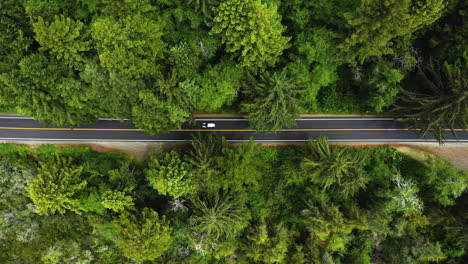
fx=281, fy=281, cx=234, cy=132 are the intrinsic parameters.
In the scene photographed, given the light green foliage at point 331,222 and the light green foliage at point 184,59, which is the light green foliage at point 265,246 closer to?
the light green foliage at point 331,222

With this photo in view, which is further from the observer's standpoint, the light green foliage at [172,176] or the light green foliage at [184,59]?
the light green foliage at [184,59]

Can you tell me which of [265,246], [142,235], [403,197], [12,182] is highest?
[12,182]

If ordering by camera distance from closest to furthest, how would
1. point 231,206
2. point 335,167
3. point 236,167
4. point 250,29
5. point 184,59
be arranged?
point 250,29
point 184,59
point 335,167
point 236,167
point 231,206

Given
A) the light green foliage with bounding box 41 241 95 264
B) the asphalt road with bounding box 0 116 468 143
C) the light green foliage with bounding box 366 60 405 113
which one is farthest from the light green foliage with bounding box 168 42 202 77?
the light green foliage with bounding box 41 241 95 264

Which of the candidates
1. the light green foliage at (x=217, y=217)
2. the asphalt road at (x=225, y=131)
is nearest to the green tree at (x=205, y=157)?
the light green foliage at (x=217, y=217)

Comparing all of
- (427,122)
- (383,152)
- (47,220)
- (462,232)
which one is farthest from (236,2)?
(462,232)

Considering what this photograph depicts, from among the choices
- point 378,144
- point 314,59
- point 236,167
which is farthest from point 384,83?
point 236,167

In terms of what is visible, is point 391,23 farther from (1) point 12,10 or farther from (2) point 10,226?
(2) point 10,226

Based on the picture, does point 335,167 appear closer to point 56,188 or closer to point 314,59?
point 314,59
